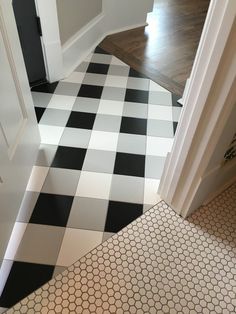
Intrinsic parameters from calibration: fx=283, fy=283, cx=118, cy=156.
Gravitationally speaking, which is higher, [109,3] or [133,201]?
[109,3]

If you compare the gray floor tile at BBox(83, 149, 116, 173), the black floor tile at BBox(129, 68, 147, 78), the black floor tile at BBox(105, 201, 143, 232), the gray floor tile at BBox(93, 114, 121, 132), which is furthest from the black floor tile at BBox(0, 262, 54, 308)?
the black floor tile at BBox(129, 68, 147, 78)

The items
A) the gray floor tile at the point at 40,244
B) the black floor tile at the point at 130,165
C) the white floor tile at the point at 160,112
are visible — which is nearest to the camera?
the gray floor tile at the point at 40,244

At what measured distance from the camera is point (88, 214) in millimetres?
1288

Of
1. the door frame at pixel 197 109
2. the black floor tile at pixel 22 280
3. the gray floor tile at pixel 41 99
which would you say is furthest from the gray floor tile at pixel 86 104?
the black floor tile at pixel 22 280

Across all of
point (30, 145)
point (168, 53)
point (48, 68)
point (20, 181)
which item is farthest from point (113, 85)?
point (20, 181)

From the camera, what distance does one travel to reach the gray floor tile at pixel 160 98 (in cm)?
191

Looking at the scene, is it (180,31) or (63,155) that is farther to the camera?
(180,31)

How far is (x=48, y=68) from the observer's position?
193cm

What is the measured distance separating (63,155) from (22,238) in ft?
1.64

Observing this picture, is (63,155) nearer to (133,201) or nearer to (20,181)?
(20,181)

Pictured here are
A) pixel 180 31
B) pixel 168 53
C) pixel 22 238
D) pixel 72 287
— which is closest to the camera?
pixel 72 287

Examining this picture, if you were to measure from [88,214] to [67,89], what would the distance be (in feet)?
3.32

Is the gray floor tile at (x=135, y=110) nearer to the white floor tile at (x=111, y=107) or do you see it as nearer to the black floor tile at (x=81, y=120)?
the white floor tile at (x=111, y=107)

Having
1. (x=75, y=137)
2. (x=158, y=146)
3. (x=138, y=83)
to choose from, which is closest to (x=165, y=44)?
(x=138, y=83)
